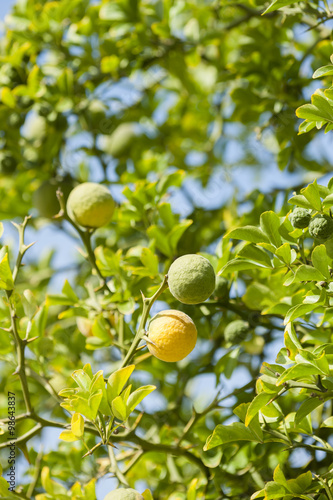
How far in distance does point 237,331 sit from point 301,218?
52 cm

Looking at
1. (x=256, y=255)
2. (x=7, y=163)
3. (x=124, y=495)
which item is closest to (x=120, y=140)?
(x=7, y=163)

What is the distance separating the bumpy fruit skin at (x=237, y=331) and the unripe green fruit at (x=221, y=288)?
0.32 feet

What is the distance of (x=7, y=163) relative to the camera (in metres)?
2.51

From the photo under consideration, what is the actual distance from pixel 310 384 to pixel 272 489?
25cm

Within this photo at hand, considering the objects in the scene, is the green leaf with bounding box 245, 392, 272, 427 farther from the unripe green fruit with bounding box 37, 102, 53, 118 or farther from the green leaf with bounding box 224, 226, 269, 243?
the unripe green fruit with bounding box 37, 102, 53, 118

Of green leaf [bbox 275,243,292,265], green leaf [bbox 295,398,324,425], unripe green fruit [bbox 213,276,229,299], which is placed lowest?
unripe green fruit [bbox 213,276,229,299]

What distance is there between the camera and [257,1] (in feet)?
6.57

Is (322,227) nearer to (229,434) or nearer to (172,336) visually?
(172,336)

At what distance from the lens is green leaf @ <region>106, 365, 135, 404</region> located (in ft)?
4.06

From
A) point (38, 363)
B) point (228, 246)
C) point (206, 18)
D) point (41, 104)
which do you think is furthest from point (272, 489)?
point (206, 18)

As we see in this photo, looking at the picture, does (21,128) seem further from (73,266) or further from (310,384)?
(310,384)

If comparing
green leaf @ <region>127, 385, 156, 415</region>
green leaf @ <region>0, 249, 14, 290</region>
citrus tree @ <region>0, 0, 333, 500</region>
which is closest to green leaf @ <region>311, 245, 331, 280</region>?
citrus tree @ <region>0, 0, 333, 500</region>

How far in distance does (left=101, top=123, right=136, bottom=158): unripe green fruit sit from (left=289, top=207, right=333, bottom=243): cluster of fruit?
1.47 m

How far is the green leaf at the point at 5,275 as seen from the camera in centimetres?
138
